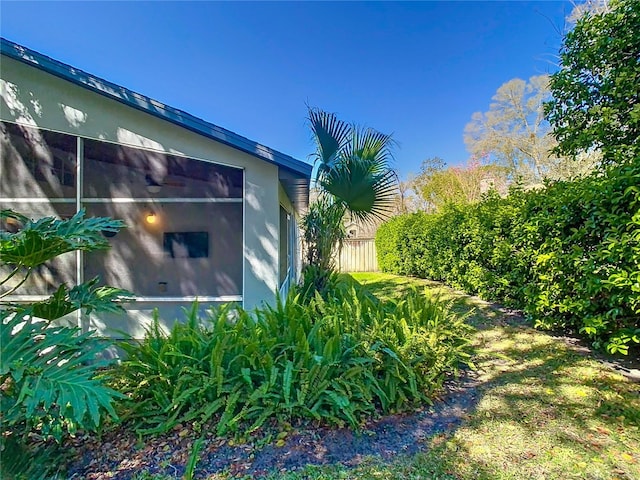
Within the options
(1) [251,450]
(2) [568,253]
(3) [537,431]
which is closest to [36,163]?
(1) [251,450]

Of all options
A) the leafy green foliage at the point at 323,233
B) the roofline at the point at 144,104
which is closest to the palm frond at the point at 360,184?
the leafy green foliage at the point at 323,233

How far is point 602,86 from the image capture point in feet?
15.2

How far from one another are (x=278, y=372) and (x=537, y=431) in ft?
7.25

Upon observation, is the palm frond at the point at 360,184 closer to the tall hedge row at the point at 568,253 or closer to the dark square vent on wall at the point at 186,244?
the tall hedge row at the point at 568,253

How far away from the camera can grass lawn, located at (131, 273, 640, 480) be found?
88.5 inches

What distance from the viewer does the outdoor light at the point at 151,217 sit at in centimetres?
512

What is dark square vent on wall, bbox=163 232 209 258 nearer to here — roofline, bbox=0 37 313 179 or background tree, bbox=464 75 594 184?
roofline, bbox=0 37 313 179

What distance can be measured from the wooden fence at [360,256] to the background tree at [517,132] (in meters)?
8.09

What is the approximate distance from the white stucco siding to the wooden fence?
1291cm

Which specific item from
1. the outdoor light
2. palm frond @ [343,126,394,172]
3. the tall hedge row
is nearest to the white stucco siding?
the outdoor light

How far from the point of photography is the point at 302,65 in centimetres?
1030

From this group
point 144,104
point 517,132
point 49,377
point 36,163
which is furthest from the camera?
point 517,132

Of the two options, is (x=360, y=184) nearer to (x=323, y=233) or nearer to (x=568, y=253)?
(x=323, y=233)

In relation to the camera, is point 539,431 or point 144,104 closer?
point 539,431
